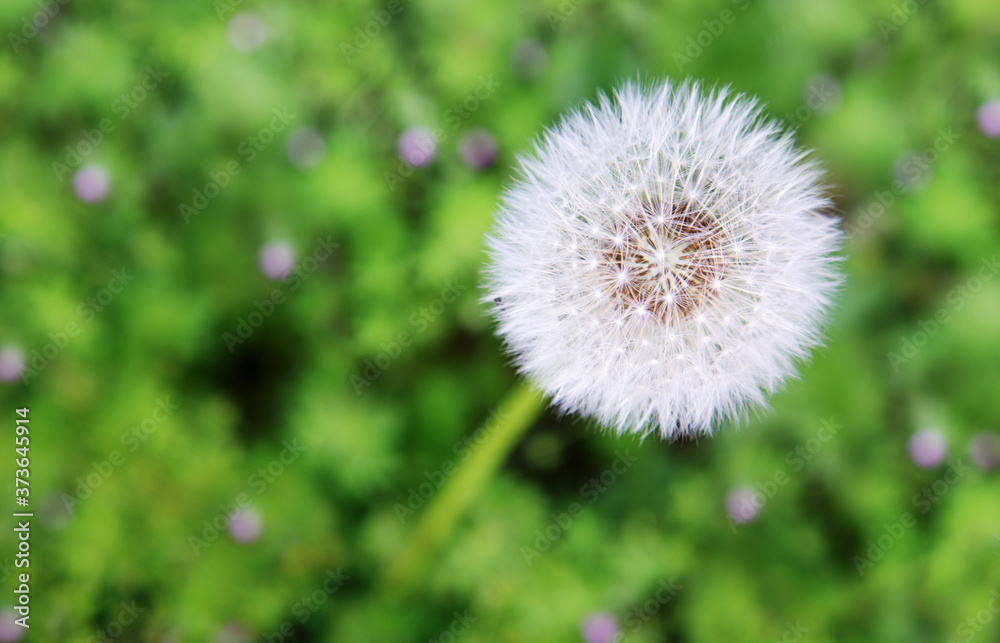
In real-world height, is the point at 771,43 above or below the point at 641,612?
above

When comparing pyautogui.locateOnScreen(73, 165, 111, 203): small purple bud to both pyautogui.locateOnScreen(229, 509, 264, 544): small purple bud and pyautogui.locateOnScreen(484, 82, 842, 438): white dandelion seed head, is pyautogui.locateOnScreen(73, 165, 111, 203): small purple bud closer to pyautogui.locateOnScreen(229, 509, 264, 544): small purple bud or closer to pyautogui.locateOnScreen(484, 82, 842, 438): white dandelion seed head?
pyautogui.locateOnScreen(229, 509, 264, 544): small purple bud

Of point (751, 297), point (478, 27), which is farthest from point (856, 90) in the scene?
point (751, 297)

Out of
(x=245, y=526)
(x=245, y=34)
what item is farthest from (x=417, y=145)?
(x=245, y=526)

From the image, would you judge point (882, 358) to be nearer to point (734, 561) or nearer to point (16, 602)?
point (734, 561)

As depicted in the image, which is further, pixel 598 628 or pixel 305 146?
pixel 305 146

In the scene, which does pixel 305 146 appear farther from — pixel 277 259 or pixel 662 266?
pixel 662 266

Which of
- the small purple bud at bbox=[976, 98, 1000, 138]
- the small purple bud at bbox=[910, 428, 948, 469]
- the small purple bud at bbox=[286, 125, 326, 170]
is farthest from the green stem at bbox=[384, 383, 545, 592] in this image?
the small purple bud at bbox=[976, 98, 1000, 138]

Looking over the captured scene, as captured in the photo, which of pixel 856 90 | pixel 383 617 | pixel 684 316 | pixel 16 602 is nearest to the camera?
pixel 684 316
